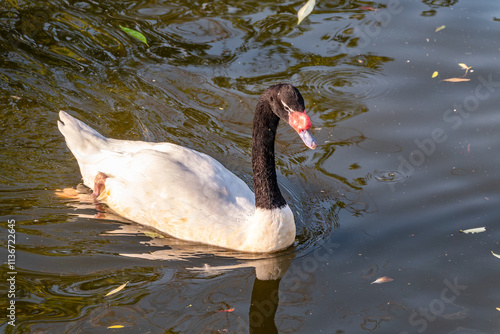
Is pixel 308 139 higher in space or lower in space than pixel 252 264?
higher

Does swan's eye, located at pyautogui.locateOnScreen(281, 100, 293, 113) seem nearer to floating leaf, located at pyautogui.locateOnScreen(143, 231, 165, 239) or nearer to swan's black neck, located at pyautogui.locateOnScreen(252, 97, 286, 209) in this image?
swan's black neck, located at pyautogui.locateOnScreen(252, 97, 286, 209)

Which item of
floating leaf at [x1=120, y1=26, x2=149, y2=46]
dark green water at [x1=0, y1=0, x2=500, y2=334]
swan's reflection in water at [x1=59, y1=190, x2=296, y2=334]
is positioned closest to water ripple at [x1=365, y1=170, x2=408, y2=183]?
dark green water at [x1=0, y1=0, x2=500, y2=334]

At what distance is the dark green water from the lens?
18.6 feet

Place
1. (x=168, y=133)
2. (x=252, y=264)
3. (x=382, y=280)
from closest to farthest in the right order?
(x=382, y=280)
(x=252, y=264)
(x=168, y=133)

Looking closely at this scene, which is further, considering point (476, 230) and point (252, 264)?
point (476, 230)

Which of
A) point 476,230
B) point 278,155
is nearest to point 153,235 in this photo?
point 278,155

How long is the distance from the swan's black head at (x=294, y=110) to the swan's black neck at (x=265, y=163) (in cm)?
34

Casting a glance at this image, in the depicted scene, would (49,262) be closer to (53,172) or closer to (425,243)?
(53,172)

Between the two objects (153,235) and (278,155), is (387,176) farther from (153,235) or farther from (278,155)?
(153,235)

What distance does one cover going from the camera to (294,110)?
5773mm

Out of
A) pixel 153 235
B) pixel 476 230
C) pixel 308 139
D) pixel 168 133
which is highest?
pixel 308 139

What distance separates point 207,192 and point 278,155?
1655 mm

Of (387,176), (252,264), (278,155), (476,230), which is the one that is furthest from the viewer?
Result: (278,155)

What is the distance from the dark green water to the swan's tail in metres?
0.36
